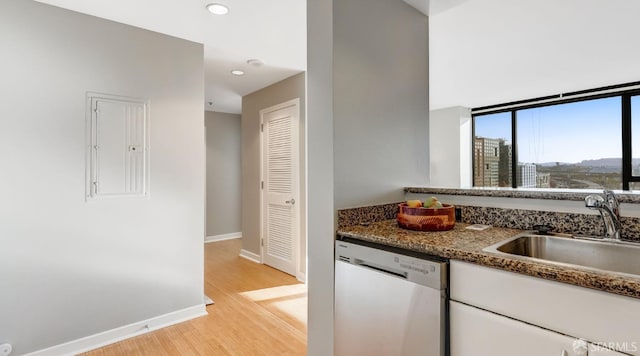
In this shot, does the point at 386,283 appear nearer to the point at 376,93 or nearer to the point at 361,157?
the point at 361,157

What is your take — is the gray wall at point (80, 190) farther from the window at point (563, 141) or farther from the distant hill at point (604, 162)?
the distant hill at point (604, 162)

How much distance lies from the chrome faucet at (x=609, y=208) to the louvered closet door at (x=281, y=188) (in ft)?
9.43

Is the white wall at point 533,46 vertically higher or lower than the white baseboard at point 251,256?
higher

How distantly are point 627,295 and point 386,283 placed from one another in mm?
731

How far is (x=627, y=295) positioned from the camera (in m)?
0.81

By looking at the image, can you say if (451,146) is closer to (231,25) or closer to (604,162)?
(604,162)

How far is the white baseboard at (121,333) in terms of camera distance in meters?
2.10

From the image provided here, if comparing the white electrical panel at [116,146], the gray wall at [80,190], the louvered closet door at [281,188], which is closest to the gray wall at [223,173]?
the louvered closet door at [281,188]

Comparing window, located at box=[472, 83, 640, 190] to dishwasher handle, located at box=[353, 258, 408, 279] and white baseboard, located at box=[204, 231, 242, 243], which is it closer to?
white baseboard, located at box=[204, 231, 242, 243]

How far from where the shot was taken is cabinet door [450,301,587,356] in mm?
911

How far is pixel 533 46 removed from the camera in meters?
3.00

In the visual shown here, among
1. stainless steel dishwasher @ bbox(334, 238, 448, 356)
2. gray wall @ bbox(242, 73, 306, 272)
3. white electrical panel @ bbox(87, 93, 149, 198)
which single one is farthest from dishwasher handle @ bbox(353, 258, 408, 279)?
gray wall @ bbox(242, 73, 306, 272)

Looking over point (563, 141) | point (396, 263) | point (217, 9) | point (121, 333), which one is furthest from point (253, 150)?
point (563, 141)

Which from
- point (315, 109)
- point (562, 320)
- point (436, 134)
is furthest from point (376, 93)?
point (436, 134)
